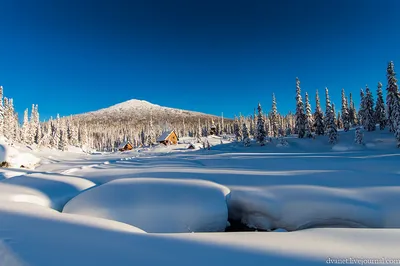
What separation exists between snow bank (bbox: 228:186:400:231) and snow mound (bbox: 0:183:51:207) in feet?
30.0

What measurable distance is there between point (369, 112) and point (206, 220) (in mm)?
57792

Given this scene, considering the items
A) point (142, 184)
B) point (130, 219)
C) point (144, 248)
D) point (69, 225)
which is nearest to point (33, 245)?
point (69, 225)

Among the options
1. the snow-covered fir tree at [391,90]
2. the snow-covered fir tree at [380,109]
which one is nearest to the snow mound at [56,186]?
the snow-covered fir tree at [391,90]

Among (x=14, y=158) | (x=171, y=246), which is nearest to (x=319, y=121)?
(x=171, y=246)

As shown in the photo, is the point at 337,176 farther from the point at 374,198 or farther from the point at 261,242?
the point at 261,242

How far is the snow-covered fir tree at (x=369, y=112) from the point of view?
5097 centimetres

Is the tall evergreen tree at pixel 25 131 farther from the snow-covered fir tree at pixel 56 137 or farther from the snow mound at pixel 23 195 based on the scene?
the snow mound at pixel 23 195

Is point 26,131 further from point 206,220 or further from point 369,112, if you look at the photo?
point 369,112

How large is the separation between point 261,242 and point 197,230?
3.74 m

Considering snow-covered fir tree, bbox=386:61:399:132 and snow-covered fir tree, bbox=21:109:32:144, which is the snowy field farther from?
snow-covered fir tree, bbox=21:109:32:144

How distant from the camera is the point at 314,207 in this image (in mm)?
9523

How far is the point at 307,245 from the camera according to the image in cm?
516

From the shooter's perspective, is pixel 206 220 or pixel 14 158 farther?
pixel 14 158

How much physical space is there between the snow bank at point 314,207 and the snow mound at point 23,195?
914 centimetres
